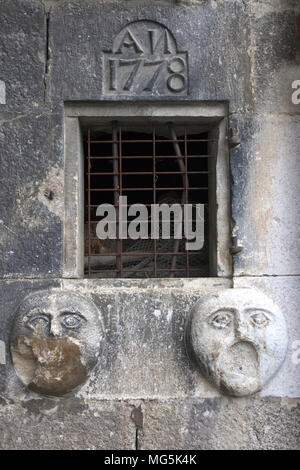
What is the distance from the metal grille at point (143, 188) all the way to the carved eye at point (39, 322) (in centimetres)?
42

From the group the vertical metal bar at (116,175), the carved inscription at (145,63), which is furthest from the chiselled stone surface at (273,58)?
the vertical metal bar at (116,175)

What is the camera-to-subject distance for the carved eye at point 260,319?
8.45 feet

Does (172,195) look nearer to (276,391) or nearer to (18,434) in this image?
(276,391)

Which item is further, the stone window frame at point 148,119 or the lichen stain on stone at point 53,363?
the stone window frame at point 148,119

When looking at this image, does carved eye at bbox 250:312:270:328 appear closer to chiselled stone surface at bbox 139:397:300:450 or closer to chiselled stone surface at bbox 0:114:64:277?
chiselled stone surface at bbox 139:397:300:450

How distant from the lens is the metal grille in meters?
2.87

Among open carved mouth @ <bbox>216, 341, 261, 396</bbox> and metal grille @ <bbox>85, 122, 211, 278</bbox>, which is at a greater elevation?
metal grille @ <bbox>85, 122, 211, 278</bbox>

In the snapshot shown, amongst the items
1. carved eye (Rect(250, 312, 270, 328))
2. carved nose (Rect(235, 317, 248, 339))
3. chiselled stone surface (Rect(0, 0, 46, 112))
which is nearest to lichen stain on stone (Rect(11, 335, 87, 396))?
carved nose (Rect(235, 317, 248, 339))

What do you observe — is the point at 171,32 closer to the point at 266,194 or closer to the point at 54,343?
the point at 266,194

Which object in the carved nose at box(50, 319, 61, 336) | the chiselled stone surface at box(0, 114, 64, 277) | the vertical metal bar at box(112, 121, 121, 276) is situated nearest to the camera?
the carved nose at box(50, 319, 61, 336)

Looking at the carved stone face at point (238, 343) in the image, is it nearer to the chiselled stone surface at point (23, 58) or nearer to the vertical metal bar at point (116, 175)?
the vertical metal bar at point (116, 175)

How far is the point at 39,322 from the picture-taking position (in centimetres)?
257

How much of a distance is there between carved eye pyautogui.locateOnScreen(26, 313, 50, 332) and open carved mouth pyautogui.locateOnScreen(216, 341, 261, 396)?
3.03ft

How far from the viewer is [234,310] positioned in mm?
2580
